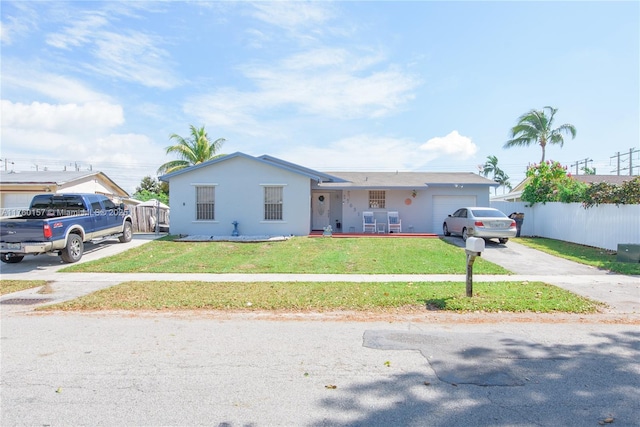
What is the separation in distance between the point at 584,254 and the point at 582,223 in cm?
303

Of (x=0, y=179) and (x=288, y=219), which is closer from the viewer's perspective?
(x=288, y=219)

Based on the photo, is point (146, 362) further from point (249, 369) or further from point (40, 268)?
point (40, 268)

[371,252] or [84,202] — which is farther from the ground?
[84,202]

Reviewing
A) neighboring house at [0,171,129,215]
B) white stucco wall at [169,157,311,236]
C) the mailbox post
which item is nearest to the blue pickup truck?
white stucco wall at [169,157,311,236]

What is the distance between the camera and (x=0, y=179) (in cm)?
2466

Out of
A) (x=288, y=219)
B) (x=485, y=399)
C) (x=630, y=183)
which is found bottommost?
(x=485, y=399)

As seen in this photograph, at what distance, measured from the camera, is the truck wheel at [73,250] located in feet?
37.0

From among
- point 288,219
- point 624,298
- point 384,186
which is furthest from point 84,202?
point 624,298

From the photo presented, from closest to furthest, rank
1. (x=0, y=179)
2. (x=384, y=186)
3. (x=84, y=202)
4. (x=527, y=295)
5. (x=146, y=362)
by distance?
(x=146, y=362)
(x=527, y=295)
(x=84, y=202)
(x=384, y=186)
(x=0, y=179)

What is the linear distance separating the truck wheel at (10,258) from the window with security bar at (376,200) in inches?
587

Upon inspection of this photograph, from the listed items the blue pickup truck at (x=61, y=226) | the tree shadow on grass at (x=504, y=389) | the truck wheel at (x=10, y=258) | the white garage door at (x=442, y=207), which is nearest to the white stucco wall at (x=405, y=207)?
the white garage door at (x=442, y=207)

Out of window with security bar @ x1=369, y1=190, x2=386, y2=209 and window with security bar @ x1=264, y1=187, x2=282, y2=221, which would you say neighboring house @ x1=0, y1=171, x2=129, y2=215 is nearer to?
window with security bar @ x1=264, y1=187, x2=282, y2=221

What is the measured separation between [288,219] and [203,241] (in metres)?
3.91

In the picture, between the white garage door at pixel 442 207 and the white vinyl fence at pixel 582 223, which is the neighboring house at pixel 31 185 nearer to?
the white garage door at pixel 442 207
